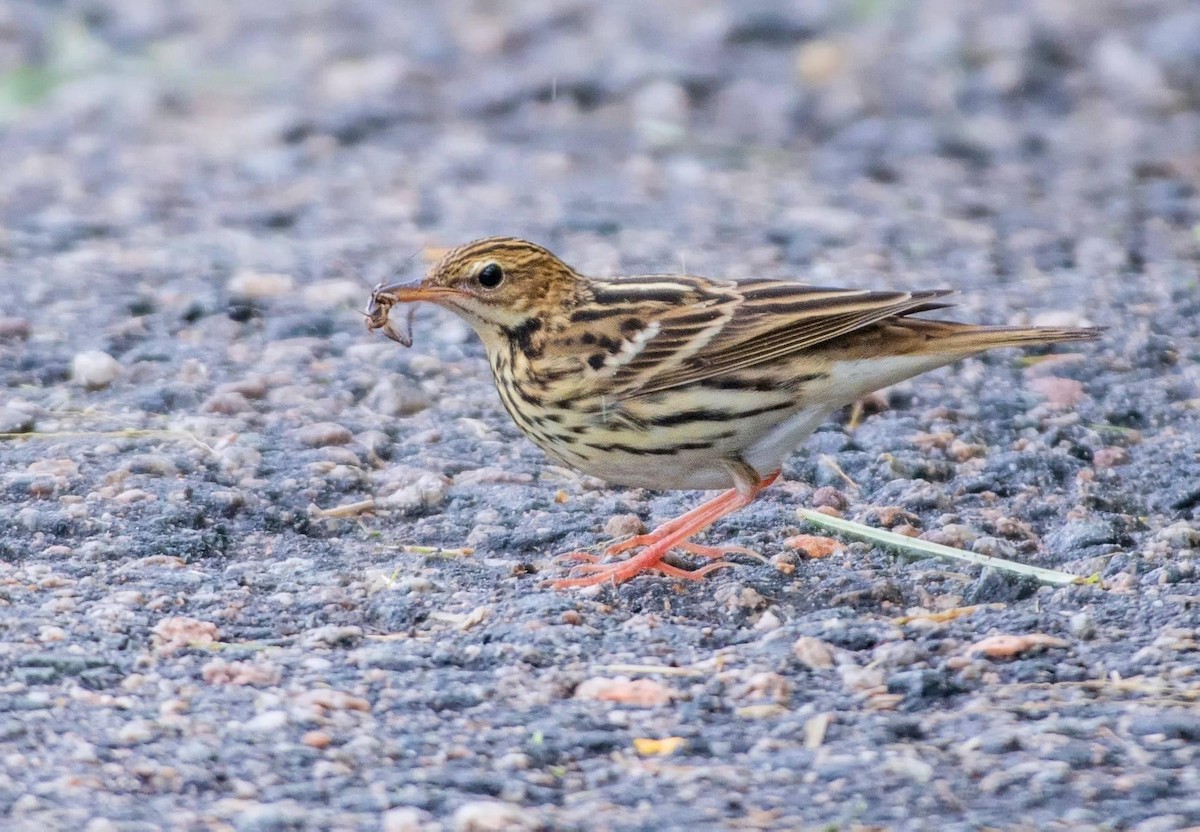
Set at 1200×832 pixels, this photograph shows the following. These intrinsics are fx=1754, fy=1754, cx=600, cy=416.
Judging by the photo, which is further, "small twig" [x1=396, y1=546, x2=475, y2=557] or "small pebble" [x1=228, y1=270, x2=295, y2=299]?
"small pebble" [x1=228, y1=270, x2=295, y2=299]

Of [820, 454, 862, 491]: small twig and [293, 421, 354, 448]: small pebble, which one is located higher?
[293, 421, 354, 448]: small pebble

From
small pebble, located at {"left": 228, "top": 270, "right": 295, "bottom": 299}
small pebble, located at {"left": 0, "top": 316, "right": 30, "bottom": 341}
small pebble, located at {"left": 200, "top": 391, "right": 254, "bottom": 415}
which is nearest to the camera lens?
small pebble, located at {"left": 200, "top": 391, "right": 254, "bottom": 415}

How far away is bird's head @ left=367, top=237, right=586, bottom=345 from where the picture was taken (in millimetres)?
5953

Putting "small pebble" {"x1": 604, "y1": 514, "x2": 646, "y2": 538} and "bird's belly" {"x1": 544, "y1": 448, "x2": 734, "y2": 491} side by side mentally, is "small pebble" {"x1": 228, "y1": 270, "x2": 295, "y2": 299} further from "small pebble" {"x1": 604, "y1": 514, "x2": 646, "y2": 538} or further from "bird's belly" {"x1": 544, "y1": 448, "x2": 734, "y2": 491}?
"bird's belly" {"x1": 544, "y1": 448, "x2": 734, "y2": 491}

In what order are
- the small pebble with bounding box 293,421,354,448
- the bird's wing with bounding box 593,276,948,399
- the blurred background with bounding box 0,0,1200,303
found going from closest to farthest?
1. the bird's wing with bounding box 593,276,948,399
2. the small pebble with bounding box 293,421,354,448
3. the blurred background with bounding box 0,0,1200,303

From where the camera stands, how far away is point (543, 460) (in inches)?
269

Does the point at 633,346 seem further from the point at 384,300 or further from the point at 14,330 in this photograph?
the point at 14,330

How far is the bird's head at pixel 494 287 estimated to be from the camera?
19.5 ft

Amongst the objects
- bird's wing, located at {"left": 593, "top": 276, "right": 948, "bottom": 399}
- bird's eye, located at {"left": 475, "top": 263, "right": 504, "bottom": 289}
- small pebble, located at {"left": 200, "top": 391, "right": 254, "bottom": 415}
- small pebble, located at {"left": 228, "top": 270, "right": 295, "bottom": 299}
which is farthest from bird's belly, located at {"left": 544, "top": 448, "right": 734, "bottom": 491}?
small pebble, located at {"left": 228, "top": 270, "right": 295, "bottom": 299}

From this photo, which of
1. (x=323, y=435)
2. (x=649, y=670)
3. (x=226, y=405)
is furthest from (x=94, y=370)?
(x=649, y=670)

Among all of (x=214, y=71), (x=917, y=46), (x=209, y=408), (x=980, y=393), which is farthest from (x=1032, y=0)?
(x=209, y=408)

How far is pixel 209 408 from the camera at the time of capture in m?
7.06

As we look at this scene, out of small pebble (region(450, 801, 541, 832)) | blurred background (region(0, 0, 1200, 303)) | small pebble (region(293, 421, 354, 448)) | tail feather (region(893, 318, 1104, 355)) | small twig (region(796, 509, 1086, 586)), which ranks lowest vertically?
small pebble (region(450, 801, 541, 832))

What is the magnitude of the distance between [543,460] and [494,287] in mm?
1025
